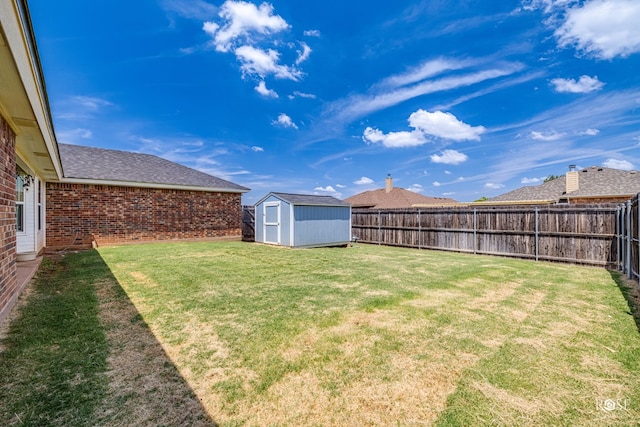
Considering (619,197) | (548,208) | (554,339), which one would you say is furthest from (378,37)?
(619,197)

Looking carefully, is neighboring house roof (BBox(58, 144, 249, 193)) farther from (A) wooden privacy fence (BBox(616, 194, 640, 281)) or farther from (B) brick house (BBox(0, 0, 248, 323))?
(A) wooden privacy fence (BBox(616, 194, 640, 281))

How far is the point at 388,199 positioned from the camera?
30.0 metres

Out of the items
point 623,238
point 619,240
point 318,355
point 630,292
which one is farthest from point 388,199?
point 318,355

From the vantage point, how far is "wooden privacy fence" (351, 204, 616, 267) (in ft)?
27.7

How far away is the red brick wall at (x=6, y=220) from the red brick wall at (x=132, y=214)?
8.06 metres

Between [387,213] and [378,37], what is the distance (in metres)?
7.79

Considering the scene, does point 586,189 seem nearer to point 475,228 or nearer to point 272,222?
point 475,228

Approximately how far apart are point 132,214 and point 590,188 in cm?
2398

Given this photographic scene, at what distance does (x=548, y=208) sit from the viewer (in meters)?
9.38

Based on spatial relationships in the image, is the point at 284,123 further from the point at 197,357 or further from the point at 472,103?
the point at 197,357

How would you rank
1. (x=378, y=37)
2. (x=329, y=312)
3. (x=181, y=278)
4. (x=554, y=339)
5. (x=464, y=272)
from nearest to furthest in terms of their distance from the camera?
1. (x=554, y=339)
2. (x=329, y=312)
3. (x=181, y=278)
4. (x=464, y=272)
5. (x=378, y=37)

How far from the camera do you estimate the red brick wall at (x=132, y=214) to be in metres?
10.9
